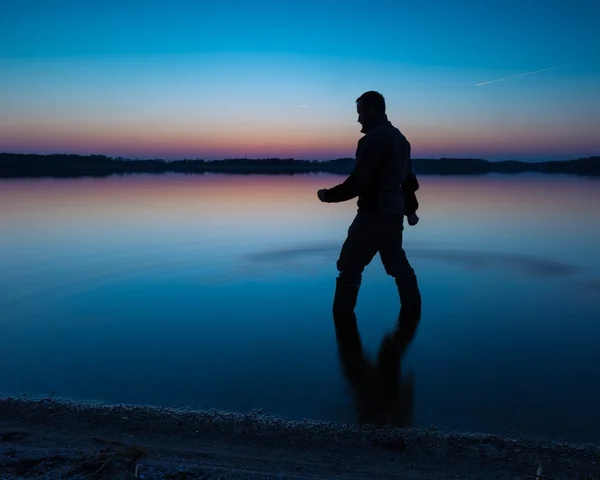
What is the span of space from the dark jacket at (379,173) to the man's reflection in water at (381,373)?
1.53 metres

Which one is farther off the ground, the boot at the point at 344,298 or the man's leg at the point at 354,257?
the man's leg at the point at 354,257

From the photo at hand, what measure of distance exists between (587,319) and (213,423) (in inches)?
216

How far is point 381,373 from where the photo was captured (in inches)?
207

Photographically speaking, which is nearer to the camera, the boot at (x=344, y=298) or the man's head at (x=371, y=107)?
the man's head at (x=371, y=107)

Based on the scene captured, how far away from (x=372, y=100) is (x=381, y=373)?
3407mm

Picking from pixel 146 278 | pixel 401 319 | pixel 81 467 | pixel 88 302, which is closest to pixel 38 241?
pixel 146 278

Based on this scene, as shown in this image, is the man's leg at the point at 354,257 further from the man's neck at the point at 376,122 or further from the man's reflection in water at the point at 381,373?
the man's neck at the point at 376,122

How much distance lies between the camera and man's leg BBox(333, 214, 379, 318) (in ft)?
21.8

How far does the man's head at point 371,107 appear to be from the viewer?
6520 millimetres

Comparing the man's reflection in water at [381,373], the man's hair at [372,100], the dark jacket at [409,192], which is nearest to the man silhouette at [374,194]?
the man's hair at [372,100]

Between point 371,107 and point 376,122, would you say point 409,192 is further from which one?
point 371,107

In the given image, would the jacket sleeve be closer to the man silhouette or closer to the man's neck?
the man silhouette

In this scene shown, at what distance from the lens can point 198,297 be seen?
8.16m

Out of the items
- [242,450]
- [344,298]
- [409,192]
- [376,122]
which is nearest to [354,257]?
[344,298]
